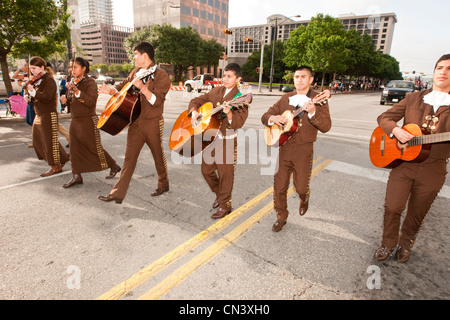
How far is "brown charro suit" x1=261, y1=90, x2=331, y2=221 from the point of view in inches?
118

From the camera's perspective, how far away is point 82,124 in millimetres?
4449

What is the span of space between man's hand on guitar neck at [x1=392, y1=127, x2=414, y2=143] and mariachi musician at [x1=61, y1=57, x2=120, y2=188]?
4.21 m

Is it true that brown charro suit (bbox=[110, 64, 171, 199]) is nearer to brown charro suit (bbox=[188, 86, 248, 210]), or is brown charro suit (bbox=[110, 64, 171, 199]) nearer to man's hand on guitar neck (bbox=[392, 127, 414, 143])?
brown charro suit (bbox=[188, 86, 248, 210])

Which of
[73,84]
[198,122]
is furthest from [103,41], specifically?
[198,122]

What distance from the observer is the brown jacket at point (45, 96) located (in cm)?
452

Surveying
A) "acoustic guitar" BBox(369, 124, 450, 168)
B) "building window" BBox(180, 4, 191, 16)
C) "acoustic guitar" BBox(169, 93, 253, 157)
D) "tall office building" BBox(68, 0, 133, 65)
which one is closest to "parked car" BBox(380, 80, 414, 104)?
"acoustic guitar" BBox(369, 124, 450, 168)

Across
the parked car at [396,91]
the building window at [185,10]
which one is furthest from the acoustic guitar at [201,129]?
the building window at [185,10]

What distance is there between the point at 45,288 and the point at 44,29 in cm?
1163

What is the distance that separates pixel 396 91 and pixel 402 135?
65.0 ft

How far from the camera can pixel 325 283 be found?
8.16 ft

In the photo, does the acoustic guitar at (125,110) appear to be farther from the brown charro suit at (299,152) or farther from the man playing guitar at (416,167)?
the man playing guitar at (416,167)
